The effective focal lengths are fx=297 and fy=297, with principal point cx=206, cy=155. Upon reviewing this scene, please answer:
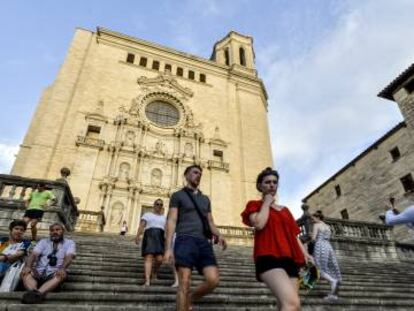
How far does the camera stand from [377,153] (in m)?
21.7

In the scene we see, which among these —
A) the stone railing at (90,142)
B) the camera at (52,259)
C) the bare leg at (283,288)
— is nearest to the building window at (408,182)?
the stone railing at (90,142)

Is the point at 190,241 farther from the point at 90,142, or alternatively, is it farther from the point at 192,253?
the point at 90,142

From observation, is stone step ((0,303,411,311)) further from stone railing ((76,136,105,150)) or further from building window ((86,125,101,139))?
building window ((86,125,101,139))

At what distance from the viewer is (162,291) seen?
4613 millimetres

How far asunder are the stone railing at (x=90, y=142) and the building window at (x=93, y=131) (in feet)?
1.66

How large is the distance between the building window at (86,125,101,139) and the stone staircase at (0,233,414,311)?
1409cm

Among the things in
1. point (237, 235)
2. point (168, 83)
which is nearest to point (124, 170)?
point (237, 235)

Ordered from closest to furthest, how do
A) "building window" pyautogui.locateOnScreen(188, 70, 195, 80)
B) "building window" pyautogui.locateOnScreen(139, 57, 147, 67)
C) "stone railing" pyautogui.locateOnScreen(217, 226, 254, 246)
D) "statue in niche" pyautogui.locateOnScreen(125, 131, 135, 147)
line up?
"stone railing" pyautogui.locateOnScreen(217, 226, 254, 246) → "statue in niche" pyautogui.locateOnScreen(125, 131, 135, 147) → "building window" pyautogui.locateOnScreen(139, 57, 147, 67) → "building window" pyautogui.locateOnScreen(188, 70, 195, 80)

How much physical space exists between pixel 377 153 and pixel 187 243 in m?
22.5

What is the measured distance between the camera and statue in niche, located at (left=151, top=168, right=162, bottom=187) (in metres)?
20.2

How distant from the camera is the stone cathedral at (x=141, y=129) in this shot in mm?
18625

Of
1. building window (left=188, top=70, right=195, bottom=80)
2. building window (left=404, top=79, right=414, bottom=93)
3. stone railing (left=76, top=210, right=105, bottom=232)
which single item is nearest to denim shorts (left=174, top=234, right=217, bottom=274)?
stone railing (left=76, top=210, right=105, bottom=232)

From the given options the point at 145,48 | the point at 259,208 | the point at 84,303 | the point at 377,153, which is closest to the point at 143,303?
the point at 84,303

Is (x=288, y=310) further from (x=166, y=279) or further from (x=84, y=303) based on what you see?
(x=166, y=279)
